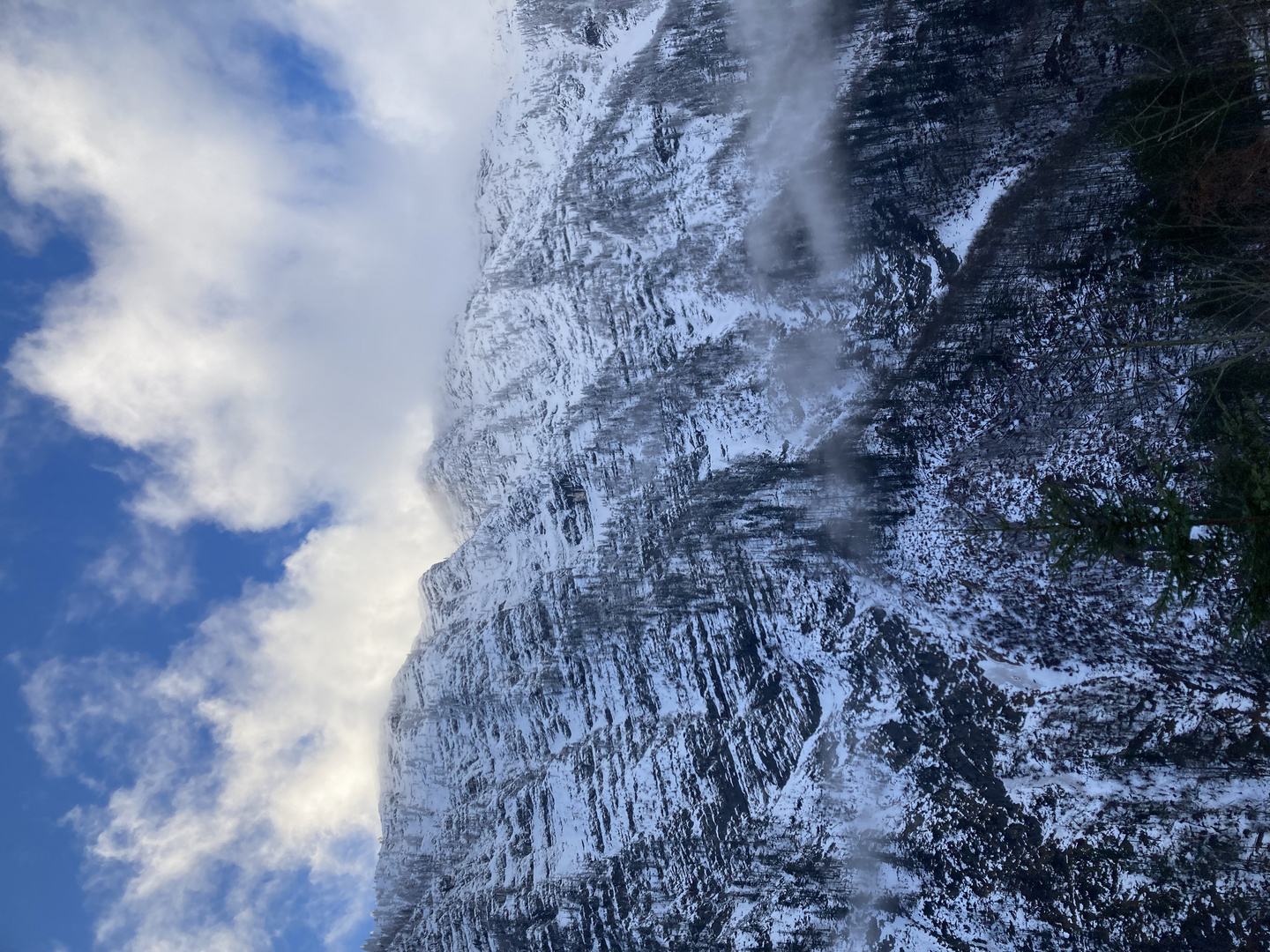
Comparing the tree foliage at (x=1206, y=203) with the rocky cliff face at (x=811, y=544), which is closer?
the tree foliage at (x=1206, y=203)

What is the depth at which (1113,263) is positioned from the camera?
22422 millimetres

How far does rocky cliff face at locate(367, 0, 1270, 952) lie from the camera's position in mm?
20906

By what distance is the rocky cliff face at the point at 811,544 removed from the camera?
20906 millimetres

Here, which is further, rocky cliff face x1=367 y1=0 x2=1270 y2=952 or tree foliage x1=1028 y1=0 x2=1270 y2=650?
rocky cliff face x1=367 y1=0 x2=1270 y2=952

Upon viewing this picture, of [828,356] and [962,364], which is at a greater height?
[828,356]

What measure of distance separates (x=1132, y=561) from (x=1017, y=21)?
1917 centimetres

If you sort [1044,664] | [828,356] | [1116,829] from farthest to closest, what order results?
[828,356]
[1044,664]
[1116,829]

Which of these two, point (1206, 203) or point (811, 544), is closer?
point (1206, 203)

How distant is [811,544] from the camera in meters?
25.0

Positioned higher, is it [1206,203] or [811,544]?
[1206,203]

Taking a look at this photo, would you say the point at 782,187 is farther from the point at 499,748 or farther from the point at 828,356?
the point at 499,748

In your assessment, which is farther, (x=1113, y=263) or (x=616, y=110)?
(x=616, y=110)

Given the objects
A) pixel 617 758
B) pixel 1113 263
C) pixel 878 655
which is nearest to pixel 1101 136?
pixel 1113 263

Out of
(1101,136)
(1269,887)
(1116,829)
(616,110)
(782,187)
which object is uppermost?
(616,110)
